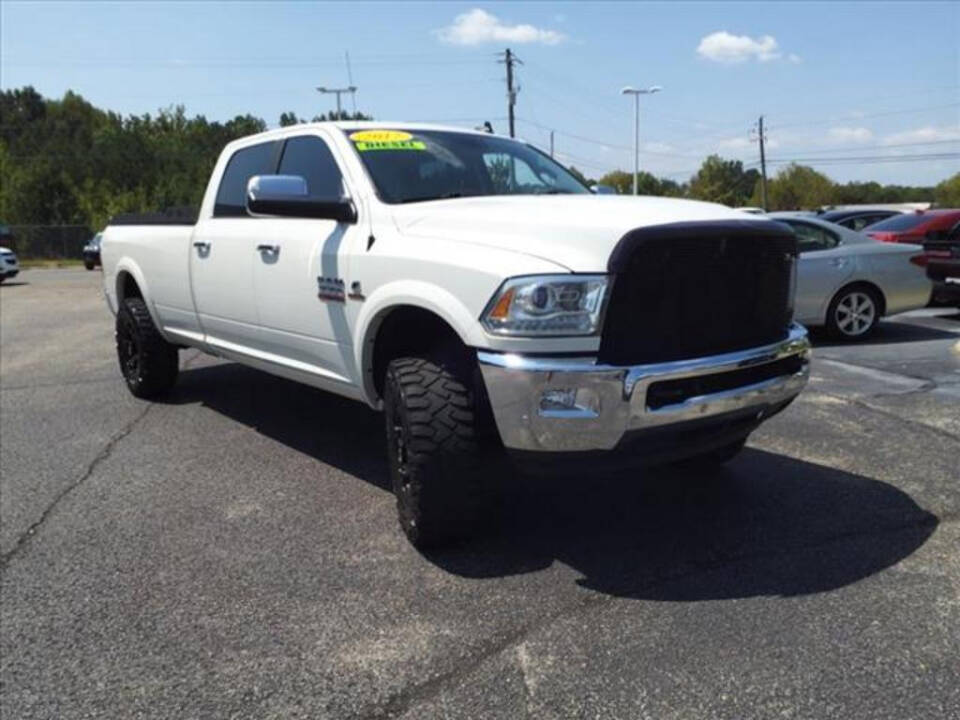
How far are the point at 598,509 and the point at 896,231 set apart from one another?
1058 cm

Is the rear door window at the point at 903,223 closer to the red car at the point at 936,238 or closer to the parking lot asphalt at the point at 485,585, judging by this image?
the red car at the point at 936,238

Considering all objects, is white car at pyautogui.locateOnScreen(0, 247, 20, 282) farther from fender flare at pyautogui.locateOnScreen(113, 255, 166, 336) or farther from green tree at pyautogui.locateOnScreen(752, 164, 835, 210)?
green tree at pyautogui.locateOnScreen(752, 164, 835, 210)

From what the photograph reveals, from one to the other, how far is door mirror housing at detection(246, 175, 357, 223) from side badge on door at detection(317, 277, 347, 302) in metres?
0.32

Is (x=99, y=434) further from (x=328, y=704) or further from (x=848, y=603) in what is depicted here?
(x=848, y=603)

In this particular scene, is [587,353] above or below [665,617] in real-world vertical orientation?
above

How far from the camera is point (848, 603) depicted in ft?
10.4

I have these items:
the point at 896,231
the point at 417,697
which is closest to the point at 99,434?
the point at 417,697

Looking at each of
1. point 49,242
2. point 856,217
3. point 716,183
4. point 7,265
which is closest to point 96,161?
point 49,242

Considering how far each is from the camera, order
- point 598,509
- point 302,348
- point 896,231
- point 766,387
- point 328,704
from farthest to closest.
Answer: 1. point 896,231
2. point 302,348
3. point 598,509
4. point 766,387
5. point 328,704

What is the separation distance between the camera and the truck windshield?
14.5 ft

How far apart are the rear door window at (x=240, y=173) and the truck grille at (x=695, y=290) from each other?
2977 mm

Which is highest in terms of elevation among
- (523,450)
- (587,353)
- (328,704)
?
(587,353)

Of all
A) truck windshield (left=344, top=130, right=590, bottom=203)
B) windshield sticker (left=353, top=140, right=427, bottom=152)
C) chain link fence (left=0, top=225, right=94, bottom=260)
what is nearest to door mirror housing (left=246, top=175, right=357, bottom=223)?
truck windshield (left=344, top=130, right=590, bottom=203)

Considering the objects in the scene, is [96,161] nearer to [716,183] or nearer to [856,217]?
[856,217]
